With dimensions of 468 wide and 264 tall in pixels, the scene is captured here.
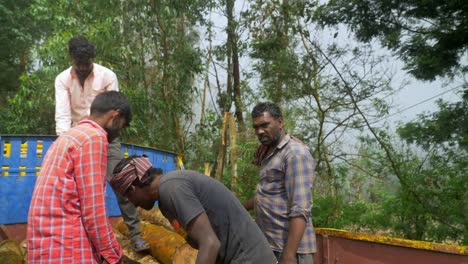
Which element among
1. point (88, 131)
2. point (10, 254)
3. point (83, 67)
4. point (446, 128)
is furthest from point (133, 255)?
point (446, 128)

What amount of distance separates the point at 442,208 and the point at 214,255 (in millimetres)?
5394

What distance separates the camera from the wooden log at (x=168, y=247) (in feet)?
11.8

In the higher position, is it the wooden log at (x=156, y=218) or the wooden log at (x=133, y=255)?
the wooden log at (x=156, y=218)

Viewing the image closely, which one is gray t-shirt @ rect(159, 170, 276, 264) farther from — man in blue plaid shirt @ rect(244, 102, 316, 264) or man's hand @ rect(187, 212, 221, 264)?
man in blue plaid shirt @ rect(244, 102, 316, 264)

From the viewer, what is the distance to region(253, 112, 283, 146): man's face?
268cm

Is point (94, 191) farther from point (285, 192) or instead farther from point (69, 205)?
point (285, 192)

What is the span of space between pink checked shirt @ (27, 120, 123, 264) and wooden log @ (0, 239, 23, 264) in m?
1.94

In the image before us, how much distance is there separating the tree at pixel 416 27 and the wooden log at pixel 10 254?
517cm

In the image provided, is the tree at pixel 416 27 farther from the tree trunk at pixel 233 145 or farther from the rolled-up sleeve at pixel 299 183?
the rolled-up sleeve at pixel 299 183

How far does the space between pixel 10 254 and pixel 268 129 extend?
2.54 metres

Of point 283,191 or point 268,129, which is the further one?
point 268,129

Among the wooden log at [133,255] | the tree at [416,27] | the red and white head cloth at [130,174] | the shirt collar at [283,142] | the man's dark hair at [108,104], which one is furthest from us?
the tree at [416,27]

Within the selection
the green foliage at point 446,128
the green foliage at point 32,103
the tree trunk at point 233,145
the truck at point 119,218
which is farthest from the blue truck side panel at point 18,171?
the green foliage at point 446,128

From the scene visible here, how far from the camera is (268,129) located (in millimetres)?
2686
